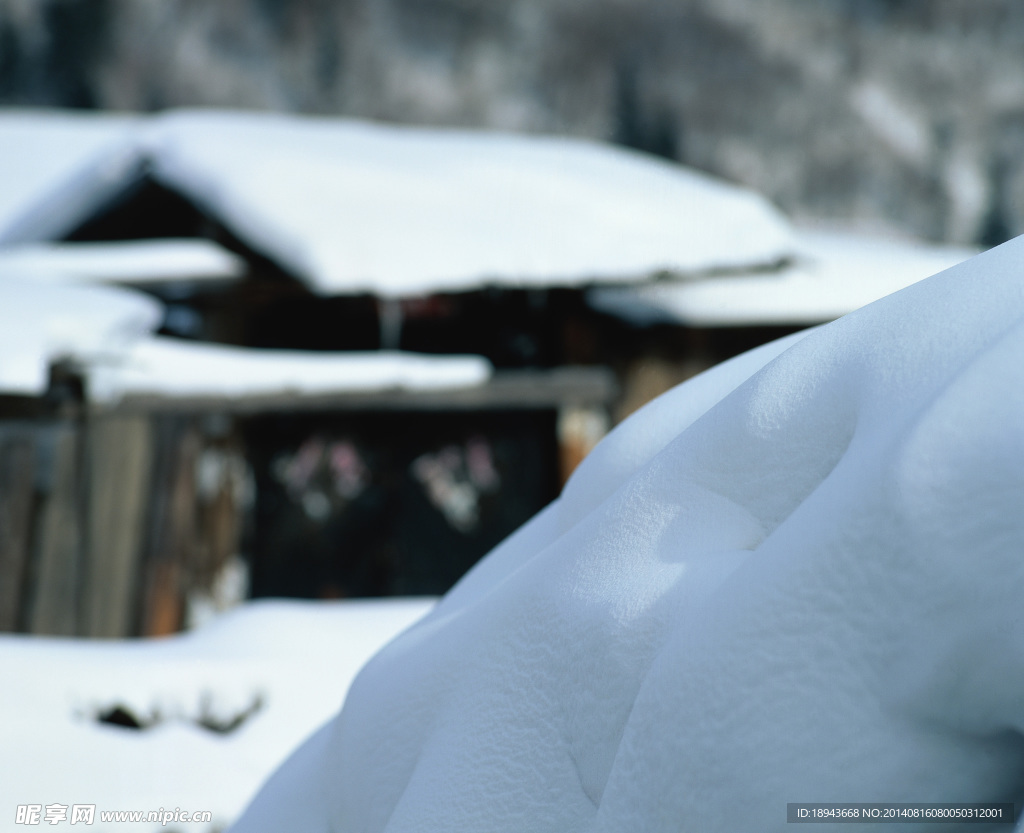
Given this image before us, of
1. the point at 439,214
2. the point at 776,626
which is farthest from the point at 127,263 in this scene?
the point at 776,626

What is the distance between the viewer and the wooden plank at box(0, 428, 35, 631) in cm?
334

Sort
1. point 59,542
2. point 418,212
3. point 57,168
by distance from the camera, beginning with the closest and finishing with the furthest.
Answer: point 59,542 → point 418,212 → point 57,168

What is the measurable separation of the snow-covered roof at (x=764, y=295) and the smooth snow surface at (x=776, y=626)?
5263 mm

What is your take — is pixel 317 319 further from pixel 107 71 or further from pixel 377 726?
Result: pixel 107 71

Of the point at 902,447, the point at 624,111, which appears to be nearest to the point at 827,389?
the point at 902,447

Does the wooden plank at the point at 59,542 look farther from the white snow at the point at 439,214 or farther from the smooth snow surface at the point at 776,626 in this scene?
the smooth snow surface at the point at 776,626

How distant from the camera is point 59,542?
3.54m

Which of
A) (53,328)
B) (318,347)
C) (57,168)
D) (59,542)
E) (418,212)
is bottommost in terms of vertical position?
(59,542)

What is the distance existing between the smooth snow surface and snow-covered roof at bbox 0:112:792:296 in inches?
186

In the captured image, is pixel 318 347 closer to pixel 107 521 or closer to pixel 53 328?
pixel 107 521

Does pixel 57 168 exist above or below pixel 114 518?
above

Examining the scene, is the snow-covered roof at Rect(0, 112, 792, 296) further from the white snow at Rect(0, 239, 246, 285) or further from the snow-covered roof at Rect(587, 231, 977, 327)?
the snow-covered roof at Rect(587, 231, 977, 327)

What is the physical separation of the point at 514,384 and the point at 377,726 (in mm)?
4140

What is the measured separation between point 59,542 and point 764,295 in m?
5.80
